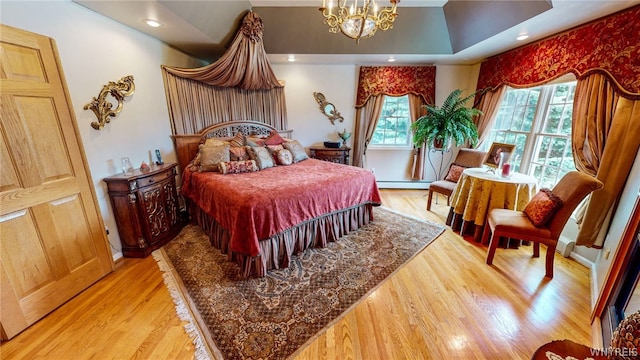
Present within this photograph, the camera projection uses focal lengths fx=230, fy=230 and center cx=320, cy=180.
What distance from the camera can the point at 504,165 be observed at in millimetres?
2654

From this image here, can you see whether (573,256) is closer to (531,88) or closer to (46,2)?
(531,88)

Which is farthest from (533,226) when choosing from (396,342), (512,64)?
(512,64)

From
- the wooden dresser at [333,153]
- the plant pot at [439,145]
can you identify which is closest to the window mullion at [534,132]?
the plant pot at [439,145]

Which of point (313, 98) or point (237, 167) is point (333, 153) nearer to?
point (313, 98)

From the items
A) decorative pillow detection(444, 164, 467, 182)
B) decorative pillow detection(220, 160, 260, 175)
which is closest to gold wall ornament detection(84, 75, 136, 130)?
decorative pillow detection(220, 160, 260, 175)

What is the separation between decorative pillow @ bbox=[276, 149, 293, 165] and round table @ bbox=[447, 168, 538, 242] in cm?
230

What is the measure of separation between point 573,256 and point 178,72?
16.7ft

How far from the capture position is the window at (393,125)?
454 cm

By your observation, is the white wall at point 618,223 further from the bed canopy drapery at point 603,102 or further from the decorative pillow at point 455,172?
the decorative pillow at point 455,172

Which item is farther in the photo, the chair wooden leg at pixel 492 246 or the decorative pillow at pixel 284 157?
the decorative pillow at pixel 284 157

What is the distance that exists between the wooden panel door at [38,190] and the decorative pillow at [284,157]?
78.7 inches

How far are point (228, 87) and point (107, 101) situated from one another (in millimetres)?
1777

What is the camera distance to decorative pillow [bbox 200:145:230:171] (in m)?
2.94

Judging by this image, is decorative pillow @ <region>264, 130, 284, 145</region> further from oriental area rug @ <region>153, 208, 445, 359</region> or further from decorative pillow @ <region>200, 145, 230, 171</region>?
oriental area rug @ <region>153, 208, 445, 359</region>
